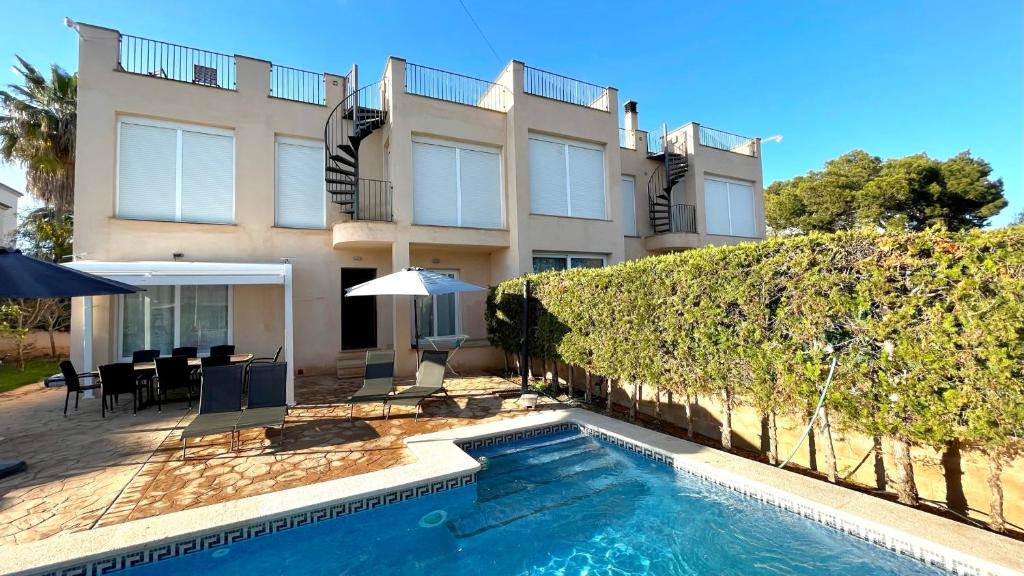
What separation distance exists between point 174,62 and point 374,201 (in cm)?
685

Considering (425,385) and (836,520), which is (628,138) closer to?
(425,385)

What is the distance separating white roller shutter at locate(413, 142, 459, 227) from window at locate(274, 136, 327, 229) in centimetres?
327

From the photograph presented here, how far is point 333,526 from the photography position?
475cm

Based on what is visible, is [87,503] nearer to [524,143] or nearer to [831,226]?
[524,143]

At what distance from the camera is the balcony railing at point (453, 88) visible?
13.4 m

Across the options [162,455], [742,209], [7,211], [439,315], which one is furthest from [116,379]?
[742,209]

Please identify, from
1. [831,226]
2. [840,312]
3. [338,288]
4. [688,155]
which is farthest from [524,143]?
[831,226]

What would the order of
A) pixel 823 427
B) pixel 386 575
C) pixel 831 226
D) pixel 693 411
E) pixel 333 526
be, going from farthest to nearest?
1. pixel 831 226
2. pixel 693 411
3. pixel 823 427
4. pixel 333 526
5. pixel 386 575

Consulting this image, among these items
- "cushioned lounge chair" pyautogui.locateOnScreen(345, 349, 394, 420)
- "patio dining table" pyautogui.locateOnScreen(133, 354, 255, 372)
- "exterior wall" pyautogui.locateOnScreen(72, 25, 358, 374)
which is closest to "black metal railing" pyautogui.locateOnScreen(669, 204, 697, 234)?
"exterior wall" pyautogui.locateOnScreen(72, 25, 358, 374)

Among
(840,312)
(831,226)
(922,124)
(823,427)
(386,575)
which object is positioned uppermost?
(922,124)

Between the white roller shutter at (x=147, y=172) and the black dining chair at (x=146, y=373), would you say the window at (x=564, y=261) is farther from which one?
the white roller shutter at (x=147, y=172)

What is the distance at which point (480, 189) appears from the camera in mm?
14148

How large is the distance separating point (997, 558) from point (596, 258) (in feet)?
40.9

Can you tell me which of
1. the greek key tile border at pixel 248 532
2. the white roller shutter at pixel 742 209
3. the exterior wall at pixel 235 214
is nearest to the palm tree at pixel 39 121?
the exterior wall at pixel 235 214
